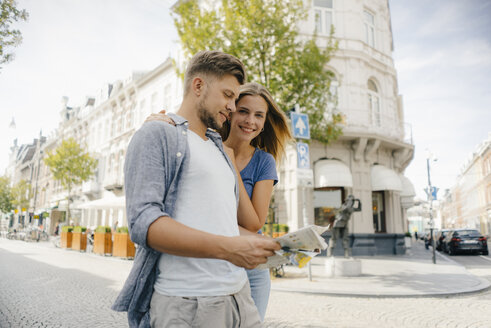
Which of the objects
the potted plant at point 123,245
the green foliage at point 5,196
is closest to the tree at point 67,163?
the potted plant at point 123,245

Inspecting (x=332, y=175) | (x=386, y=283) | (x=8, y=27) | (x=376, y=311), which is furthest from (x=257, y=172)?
(x=332, y=175)

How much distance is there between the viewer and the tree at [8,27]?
385 centimetres

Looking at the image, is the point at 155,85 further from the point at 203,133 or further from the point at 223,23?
the point at 203,133

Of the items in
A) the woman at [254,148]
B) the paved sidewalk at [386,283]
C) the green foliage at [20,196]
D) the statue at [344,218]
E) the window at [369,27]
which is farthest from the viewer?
the green foliage at [20,196]

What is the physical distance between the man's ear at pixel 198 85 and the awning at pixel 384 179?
16842 millimetres

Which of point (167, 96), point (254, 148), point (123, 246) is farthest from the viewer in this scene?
point (167, 96)

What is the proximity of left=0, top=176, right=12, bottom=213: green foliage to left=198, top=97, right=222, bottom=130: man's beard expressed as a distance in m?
45.3

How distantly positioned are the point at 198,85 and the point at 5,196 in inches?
1800

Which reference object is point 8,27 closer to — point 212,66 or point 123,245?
point 212,66

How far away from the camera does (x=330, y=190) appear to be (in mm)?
16906

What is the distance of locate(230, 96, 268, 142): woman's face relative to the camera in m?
2.17

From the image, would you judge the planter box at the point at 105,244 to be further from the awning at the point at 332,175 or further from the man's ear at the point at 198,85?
the man's ear at the point at 198,85

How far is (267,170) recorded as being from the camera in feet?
6.84

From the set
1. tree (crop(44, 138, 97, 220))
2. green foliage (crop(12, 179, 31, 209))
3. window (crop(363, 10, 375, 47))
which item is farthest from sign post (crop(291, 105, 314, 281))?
green foliage (crop(12, 179, 31, 209))
